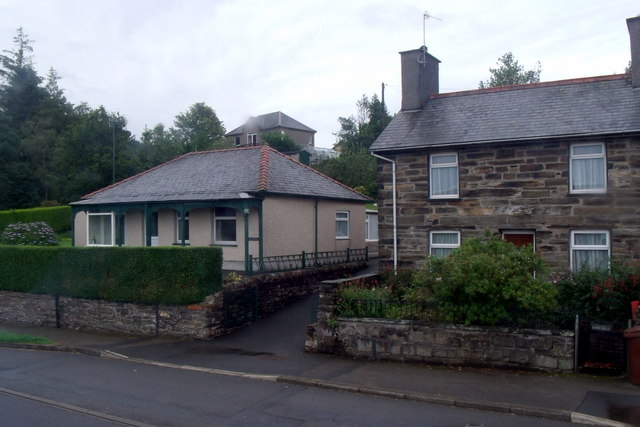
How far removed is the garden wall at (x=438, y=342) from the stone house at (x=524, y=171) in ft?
15.4

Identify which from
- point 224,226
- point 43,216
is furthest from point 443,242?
point 43,216

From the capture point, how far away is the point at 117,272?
18.1 m

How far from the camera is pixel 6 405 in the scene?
9.98m

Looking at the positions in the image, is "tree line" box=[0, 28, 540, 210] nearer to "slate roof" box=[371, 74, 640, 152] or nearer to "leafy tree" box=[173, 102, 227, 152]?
"leafy tree" box=[173, 102, 227, 152]

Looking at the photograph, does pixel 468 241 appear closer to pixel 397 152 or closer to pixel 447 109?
pixel 397 152

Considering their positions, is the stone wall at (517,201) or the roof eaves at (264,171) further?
the roof eaves at (264,171)

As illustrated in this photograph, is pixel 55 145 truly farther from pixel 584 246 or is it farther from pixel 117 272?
pixel 584 246

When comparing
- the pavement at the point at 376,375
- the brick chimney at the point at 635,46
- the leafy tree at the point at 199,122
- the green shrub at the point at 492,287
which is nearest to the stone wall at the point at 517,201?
the brick chimney at the point at 635,46

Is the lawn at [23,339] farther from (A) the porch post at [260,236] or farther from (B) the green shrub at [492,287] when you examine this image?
(B) the green shrub at [492,287]

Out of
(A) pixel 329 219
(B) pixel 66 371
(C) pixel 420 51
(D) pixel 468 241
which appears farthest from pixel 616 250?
(B) pixel 66 371

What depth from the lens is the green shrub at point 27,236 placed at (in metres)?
24.3

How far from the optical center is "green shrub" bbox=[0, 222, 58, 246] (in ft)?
79.9

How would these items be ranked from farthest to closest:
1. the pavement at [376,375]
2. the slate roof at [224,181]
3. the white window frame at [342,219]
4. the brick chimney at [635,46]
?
the white window frame at [342,219] < the slate roof at [224,181] < the brick chimney at [635,46] < the pavement at [376,375]

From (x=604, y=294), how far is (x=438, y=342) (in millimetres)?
3357
